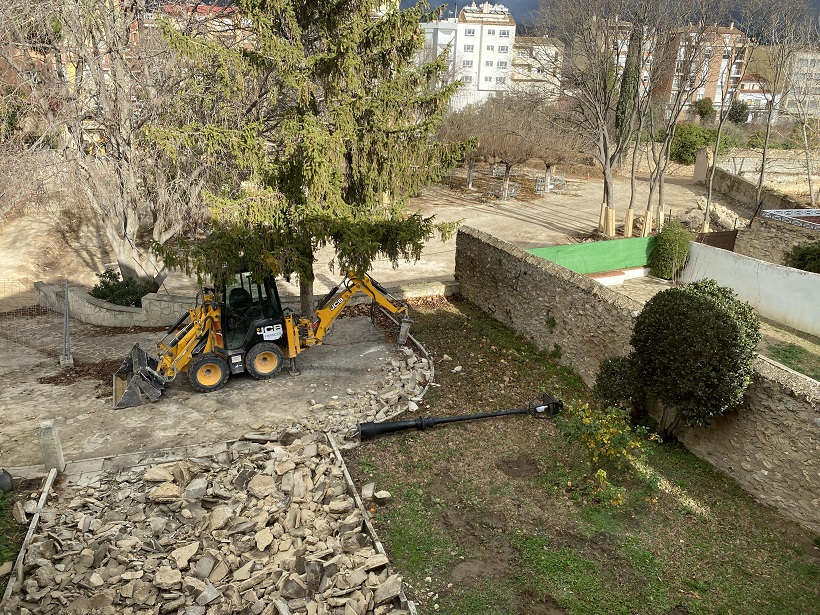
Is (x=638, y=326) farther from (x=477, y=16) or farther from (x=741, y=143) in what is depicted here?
(x=477, y=16)

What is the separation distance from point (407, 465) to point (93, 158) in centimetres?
1232

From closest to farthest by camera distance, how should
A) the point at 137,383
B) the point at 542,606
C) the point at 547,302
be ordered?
1. the point at 542,606
2. the point at 137,383
3. the point at 547,302

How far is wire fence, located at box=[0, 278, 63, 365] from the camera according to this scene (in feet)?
47.9

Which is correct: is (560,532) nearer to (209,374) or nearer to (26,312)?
(209,374)

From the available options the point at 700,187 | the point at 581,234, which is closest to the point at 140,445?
the point at 581,234

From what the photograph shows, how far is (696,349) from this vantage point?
30.6ft

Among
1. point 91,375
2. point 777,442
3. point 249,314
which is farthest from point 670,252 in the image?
Answer: point 91,375

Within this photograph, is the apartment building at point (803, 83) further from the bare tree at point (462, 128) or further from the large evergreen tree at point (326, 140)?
the large evergreen tree at point (326, 140)

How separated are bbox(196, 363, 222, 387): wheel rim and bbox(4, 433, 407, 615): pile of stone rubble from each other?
2622mm

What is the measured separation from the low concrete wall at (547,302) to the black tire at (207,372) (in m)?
7.52

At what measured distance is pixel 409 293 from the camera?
1791cm

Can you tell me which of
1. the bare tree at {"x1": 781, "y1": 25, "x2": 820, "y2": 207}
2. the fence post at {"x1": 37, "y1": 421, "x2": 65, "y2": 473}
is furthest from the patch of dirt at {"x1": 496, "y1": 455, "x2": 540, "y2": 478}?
the bare tree at {"x1": 781, "y1": 25, "x2": 820, "y2": 207}

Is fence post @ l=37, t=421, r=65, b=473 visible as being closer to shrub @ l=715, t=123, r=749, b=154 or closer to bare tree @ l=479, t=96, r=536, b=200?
bare tree @ l=479, t=96, r=536, b=200

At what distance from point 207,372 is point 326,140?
5240 mm
